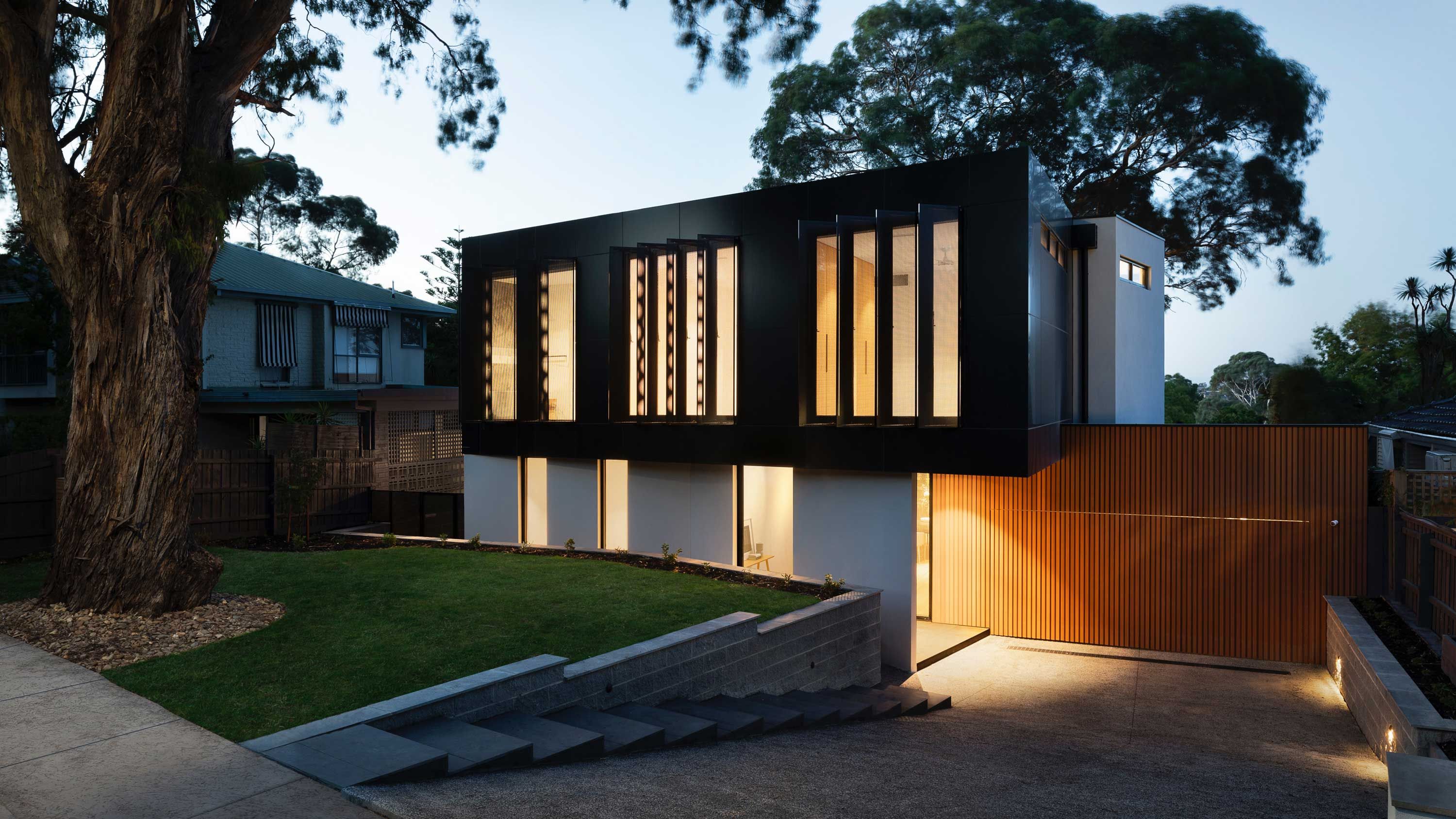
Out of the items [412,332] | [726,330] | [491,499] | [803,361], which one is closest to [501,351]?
[491,499]

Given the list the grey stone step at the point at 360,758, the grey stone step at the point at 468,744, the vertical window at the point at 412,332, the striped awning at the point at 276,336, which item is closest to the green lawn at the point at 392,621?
the grey stone step at the point at 360,758

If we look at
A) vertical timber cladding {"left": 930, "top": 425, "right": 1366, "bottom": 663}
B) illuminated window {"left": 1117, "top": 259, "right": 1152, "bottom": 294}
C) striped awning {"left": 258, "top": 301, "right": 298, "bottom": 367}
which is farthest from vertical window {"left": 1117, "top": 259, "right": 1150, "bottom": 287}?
striped awning {"left": 258, "top": 301, "right": 298, "bottom": 367}

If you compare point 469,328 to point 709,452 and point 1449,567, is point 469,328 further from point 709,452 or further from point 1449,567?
point 1449,567

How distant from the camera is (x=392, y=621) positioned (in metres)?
8.29

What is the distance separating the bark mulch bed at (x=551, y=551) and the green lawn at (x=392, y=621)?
36 cm

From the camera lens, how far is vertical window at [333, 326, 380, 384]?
24.6 m

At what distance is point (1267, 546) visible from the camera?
40.8 ft

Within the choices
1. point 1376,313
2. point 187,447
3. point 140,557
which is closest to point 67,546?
point 140,557

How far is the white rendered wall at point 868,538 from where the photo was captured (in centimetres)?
1181

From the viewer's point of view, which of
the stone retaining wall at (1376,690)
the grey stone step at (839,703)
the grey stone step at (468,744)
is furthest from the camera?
the grey stone step at (839,703)

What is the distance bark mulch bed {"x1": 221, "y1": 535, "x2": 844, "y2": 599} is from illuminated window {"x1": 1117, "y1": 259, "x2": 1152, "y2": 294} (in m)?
8.07

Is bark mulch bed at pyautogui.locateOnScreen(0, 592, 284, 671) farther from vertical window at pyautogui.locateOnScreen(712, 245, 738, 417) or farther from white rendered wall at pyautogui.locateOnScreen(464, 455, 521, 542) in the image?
white rendered wall at pyautogui.locateOnScreen(464, 455, 521, 542)

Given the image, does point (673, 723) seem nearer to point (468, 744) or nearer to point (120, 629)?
point (468, 744)

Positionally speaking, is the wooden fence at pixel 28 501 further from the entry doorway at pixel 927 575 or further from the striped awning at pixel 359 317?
the striped awning at pixel 359 317
